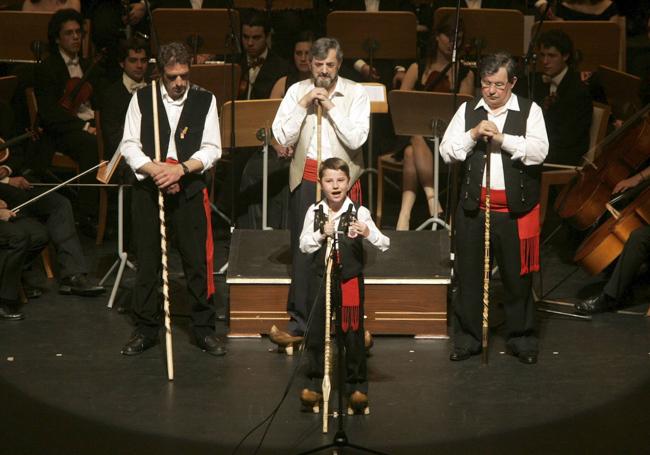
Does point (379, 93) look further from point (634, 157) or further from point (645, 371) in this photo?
point (645, 371)

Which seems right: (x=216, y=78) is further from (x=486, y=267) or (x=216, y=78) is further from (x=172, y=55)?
(x=486, y=267)

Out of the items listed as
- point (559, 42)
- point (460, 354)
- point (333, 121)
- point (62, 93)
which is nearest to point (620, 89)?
point (559, 42)

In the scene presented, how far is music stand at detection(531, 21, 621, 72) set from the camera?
7.68m

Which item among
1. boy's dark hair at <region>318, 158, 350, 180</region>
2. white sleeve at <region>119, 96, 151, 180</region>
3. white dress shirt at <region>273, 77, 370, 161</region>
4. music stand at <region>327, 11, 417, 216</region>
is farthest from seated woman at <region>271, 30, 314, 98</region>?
boy's dark hair at <region>318, 158, 350, 180</region>

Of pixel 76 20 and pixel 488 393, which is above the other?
pixel 76 20

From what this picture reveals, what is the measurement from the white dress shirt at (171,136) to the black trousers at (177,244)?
17 centimetres

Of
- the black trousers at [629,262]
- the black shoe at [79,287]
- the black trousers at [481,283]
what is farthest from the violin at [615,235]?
the black shoe at [79,287]

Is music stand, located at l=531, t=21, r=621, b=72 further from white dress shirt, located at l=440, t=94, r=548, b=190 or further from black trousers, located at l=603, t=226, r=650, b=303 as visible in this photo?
white dress shirt, located at l=440, t=94, r=548, b=190

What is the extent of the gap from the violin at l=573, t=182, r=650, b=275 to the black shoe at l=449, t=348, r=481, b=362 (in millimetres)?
1072

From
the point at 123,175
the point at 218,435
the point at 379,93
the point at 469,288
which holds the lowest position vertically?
the point at 218,435

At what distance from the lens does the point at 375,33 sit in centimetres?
759

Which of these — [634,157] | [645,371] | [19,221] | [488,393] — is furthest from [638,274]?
[19,221]

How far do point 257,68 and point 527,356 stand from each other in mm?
2928

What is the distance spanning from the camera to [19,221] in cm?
675
